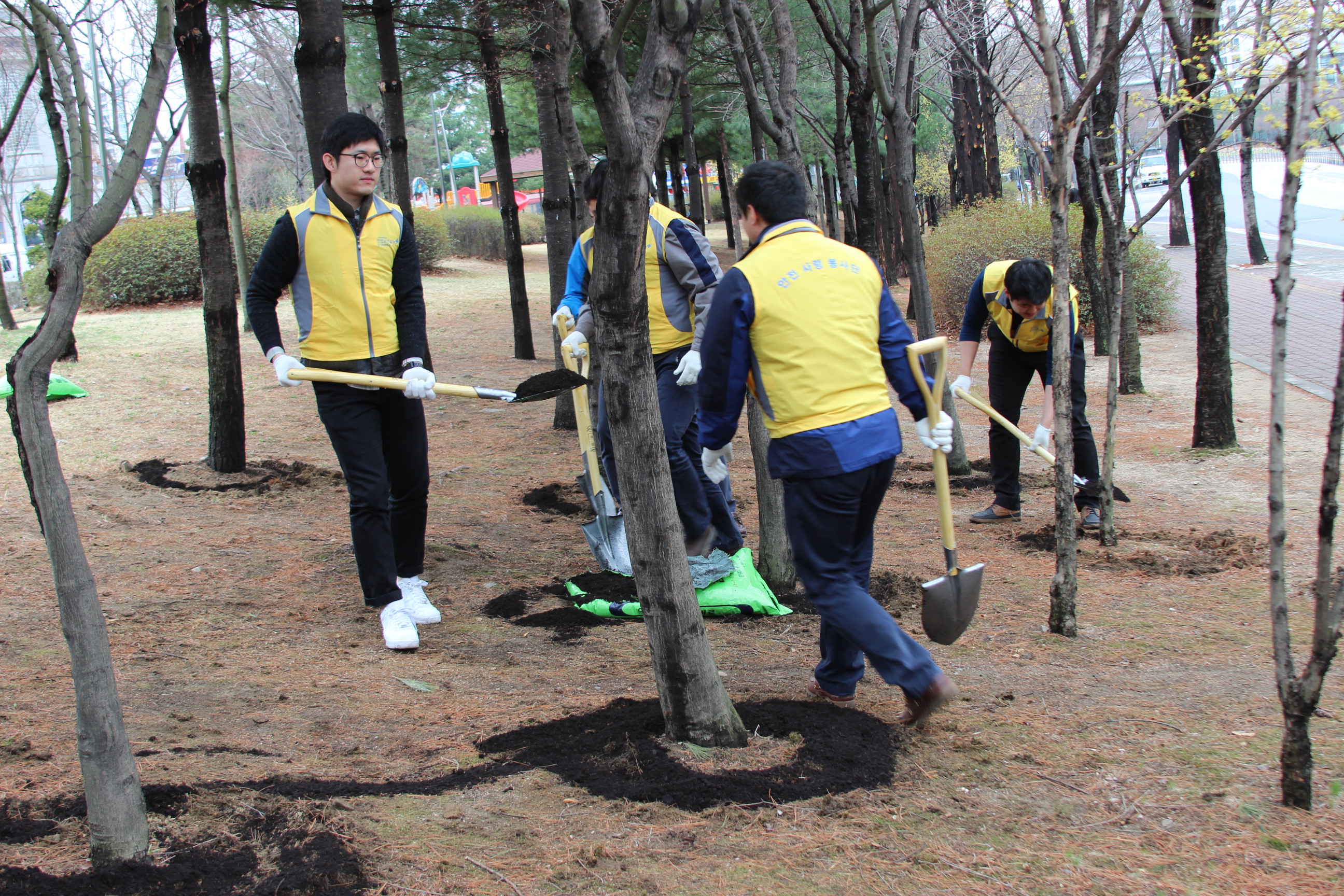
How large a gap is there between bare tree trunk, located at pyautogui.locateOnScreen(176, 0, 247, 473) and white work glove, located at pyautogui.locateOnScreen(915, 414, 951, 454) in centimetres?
446

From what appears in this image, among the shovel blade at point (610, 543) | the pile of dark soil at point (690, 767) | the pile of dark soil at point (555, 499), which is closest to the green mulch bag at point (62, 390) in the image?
the pile of dark soil at point (555, 499)

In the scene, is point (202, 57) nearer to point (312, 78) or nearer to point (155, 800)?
point (312, 78)

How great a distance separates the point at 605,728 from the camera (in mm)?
2850

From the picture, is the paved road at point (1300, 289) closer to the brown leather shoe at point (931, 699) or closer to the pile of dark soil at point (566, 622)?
the brown leather shoe at point (931, 699)

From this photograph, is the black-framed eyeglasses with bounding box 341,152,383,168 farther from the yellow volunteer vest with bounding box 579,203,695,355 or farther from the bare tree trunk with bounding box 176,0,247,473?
the bare tree trunk with bounding box 176,0,247,473

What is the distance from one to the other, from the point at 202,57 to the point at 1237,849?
6.45 m

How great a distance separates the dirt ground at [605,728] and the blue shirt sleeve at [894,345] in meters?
0.98

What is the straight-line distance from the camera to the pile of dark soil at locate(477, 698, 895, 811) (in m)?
2.50

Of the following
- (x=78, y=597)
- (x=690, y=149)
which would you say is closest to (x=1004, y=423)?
(x=78, y=597)

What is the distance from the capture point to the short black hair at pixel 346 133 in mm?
3615

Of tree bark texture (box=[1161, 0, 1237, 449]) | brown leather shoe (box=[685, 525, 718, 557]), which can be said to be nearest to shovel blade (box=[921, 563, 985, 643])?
brown leather shoe (box=[685, 525, 718, 557])

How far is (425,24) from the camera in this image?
9703mm

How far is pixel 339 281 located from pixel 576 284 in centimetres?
114

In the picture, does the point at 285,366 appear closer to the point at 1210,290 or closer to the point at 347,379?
the point at 347,379
